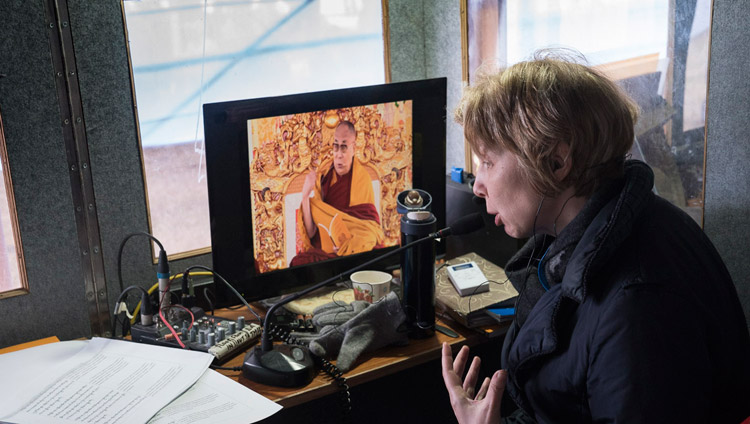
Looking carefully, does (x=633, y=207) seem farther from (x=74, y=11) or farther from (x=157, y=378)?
(x=74, y=11)

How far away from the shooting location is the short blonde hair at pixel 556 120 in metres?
1.06

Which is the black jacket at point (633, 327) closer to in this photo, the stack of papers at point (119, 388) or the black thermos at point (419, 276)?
the black thermos at point (419, 276)

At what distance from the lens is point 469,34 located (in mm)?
1944

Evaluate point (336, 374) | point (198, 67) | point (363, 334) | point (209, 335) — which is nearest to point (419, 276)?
point (363, 334)

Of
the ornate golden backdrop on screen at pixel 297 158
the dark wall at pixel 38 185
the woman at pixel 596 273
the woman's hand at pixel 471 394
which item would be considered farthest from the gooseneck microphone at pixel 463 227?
the dark wall at pixel 38 185

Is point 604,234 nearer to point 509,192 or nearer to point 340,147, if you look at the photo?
point 509,192

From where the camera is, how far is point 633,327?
3.01 ft

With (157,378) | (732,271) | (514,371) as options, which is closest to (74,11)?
(157,378)

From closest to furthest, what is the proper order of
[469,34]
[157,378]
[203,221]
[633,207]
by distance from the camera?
[633,207] < [157,378] < [203,221] < [469,34]

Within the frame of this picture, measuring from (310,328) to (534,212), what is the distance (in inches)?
23.5

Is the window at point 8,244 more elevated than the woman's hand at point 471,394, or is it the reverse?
the window at point 8,244

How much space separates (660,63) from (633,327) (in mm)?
763

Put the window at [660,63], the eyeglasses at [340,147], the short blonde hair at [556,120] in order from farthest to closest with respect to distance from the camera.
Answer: the eyeglasses at [340,147], the window at [660,63], the short blonde hair at [556,120]

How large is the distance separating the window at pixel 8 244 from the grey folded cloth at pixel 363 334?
2.31ft
